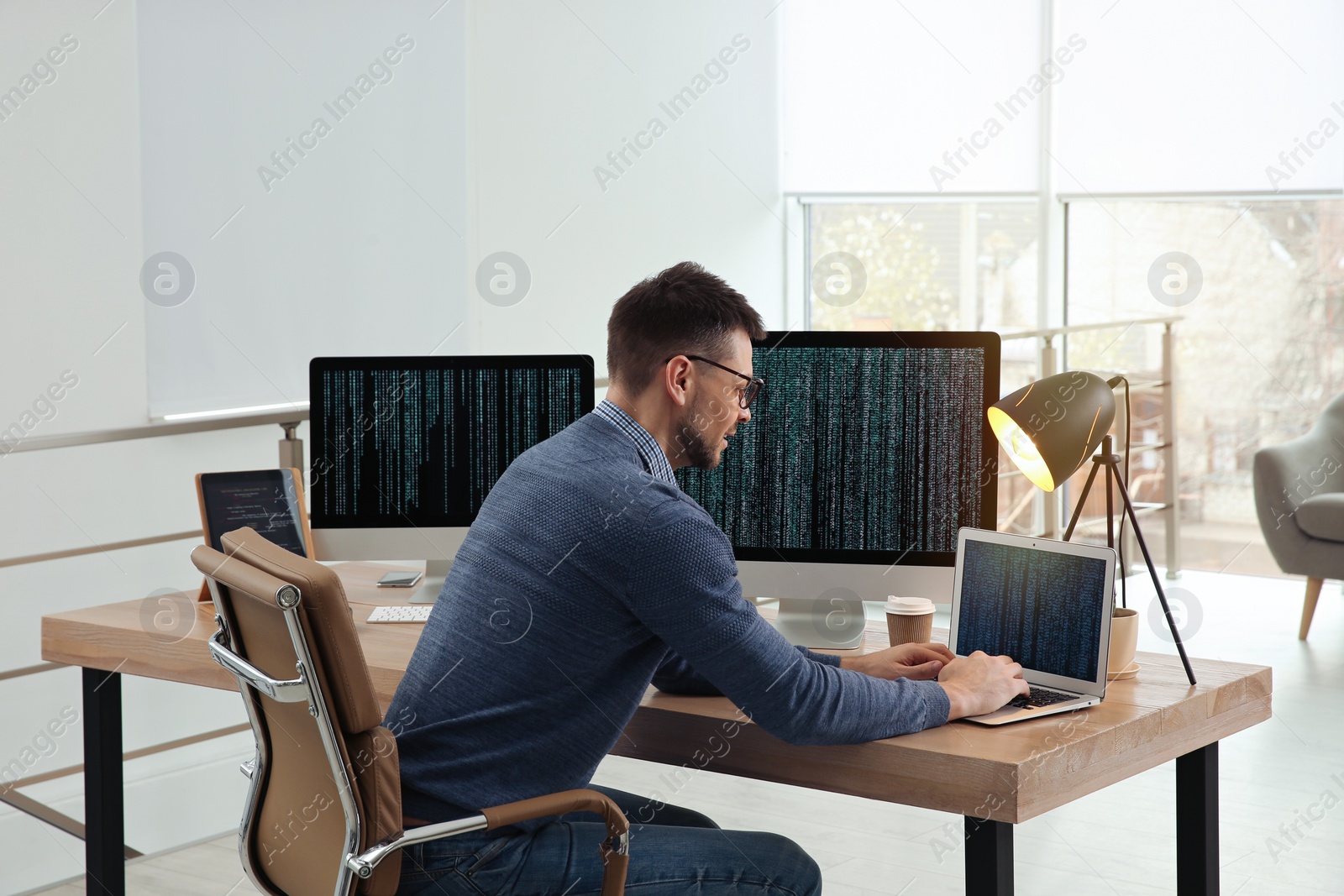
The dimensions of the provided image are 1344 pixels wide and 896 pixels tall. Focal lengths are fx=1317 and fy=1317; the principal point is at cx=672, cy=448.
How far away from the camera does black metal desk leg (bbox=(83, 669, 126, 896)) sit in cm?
224

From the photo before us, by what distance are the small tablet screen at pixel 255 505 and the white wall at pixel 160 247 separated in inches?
45.6

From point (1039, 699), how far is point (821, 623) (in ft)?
1.47

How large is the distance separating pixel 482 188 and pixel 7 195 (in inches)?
67.0

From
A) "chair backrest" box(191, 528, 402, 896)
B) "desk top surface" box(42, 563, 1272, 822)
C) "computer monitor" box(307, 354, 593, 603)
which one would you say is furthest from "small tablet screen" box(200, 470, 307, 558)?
"chair backrest" box(191, 528, 402, 896)

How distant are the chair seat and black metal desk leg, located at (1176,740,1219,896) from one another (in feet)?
9.93

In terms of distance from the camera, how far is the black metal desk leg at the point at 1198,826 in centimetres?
164

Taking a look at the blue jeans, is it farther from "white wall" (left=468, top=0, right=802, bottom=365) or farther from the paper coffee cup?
"white wall" (left=468, top=0, right=802, bottom=365)

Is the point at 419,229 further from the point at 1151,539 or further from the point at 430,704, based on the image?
the point at 1151,539

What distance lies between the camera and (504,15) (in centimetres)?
459

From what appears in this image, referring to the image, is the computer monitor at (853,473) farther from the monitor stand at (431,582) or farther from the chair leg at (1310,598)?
the chair leg at (1310,598)


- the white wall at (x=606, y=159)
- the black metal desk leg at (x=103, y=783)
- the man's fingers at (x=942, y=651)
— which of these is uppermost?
the white wall at (x=606, y=159)

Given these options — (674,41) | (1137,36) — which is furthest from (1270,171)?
(674,41)

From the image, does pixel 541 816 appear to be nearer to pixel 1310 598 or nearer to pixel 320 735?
pixel 320 735

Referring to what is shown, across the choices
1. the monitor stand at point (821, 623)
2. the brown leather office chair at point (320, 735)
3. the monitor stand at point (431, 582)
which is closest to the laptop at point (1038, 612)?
the monitor stand at point (821, 623)
